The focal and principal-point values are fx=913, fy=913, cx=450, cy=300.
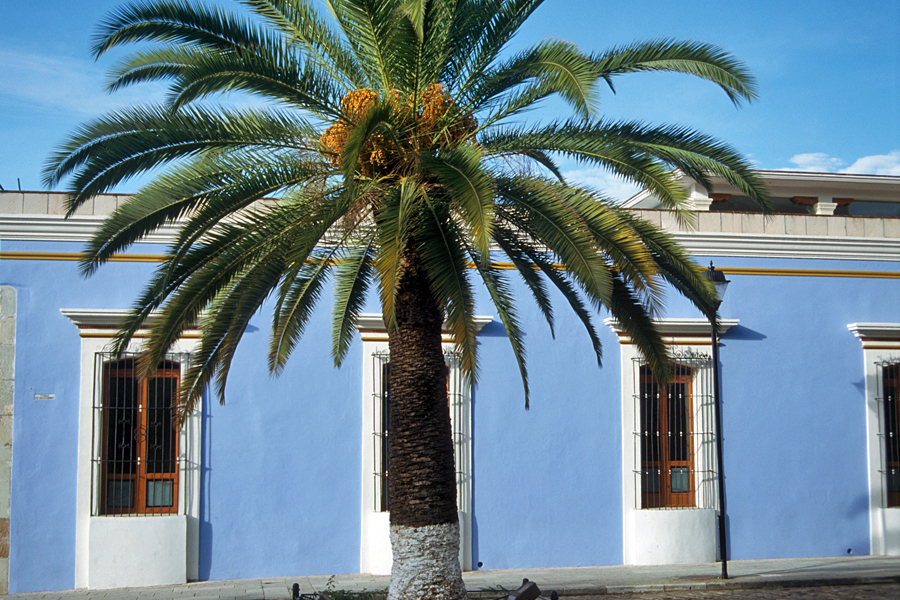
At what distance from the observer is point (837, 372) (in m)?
12.1

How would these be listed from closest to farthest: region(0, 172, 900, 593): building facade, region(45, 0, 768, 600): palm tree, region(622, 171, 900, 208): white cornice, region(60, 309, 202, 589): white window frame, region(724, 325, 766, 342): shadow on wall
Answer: region(45, 0, 768, 600): palm tree → region(60, 309, 202, 589): white window frame → region(0, 172, 900, 593): building facade → region(724, 325, 766, 342): shadow on wall → region(622, 171, 900, 208): white cornice

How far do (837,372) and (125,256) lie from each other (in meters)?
9.12

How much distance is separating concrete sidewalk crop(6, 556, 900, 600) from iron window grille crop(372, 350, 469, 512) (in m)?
1.00

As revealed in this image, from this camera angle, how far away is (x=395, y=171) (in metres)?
7.02

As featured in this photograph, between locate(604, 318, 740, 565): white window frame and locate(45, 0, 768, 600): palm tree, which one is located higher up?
locate(45, 0, 768, 600): palm tree

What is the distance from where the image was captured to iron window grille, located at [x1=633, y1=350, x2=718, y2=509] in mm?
11477

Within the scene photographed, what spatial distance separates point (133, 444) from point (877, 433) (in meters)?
9.36

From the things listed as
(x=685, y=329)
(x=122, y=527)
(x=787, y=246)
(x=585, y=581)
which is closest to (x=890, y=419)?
(x=787, y=246)

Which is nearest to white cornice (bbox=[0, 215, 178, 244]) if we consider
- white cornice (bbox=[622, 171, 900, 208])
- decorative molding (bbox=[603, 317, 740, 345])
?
decorative molding (bbox=[603, 317, 740, 345])

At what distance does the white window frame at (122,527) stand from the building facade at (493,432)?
22 mm

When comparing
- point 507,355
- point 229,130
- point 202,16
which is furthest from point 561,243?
point 507,355

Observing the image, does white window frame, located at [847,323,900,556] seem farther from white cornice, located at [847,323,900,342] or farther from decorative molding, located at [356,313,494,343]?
decorative molding, located at [356,313,494,343]

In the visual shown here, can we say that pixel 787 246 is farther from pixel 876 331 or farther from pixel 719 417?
pixel 719 417

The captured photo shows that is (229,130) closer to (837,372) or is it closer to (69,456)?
(69,456)
